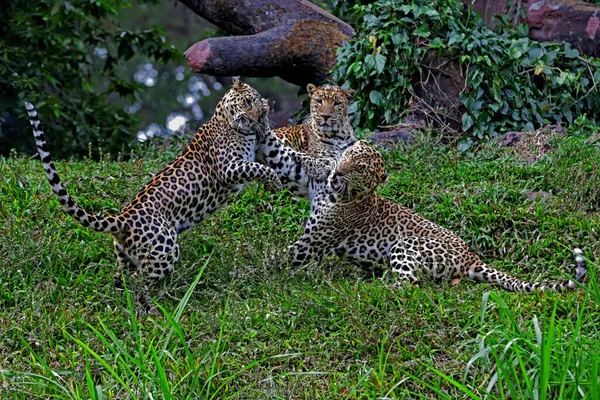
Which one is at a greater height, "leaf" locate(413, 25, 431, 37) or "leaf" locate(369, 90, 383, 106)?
"leaf" locate(413, 25, 431, 37)

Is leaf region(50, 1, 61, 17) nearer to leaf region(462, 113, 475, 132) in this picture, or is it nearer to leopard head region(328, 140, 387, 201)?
leaf region(462, 113, 475, 132)

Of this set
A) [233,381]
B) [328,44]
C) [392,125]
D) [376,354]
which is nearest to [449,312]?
[376,354]

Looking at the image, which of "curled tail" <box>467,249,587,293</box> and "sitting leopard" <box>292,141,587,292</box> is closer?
"curled tail" <box>467,249,587,293</box>

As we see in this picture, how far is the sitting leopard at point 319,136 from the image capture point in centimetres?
787

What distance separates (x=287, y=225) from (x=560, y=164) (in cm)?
287

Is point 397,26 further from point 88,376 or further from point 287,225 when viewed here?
point 88,376

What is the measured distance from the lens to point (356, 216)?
7.73m

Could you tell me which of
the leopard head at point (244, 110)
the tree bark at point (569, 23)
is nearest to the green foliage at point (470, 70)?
the tree bark at point (569, 23)

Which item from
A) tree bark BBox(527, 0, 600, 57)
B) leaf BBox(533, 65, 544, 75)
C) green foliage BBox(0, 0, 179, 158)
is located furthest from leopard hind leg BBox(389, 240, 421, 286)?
green foliage BBox(0, 0, 179, 158)

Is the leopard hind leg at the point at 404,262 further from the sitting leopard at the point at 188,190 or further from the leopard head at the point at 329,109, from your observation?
the leopard head at the point at 329,109

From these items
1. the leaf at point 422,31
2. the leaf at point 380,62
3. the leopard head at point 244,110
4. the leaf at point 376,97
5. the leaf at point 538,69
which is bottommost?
the leaf at point 376,97

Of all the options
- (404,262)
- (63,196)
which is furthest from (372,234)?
(63,196)

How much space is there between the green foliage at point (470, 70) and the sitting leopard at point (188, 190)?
3893mm

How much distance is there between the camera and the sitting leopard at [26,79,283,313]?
713 cm
